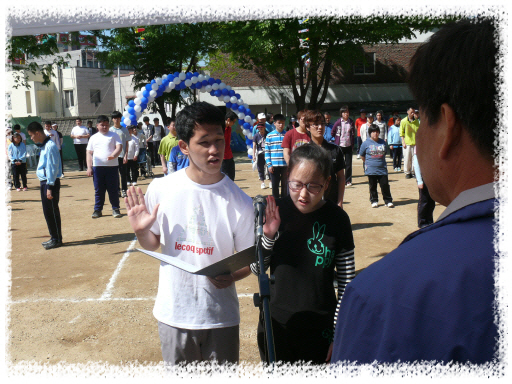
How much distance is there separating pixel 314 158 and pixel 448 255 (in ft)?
6.50

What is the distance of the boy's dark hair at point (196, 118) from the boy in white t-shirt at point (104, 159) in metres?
7.46

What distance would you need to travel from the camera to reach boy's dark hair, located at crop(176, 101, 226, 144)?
2.54 meters

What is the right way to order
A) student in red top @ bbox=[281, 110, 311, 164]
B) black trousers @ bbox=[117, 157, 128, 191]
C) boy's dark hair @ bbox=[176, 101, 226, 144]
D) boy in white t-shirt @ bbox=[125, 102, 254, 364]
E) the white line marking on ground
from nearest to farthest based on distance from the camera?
boy in white t-shirt @ bbox=[125, 102, 254, 364] → boy's dark hair @ bbox=[176, 101, 226, 144] → the white line marking on ground → student in red top @ bbox=[281, 110, 311, 164] → black trousers @ bbox=[117, 157, 128, 191]

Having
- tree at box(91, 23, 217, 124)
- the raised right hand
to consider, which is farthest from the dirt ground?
tree at box(91, 23, 217, 124)

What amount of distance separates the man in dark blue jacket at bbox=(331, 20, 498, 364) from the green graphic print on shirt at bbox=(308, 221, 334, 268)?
5.17 feet

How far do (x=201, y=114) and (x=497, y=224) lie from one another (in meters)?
1.95

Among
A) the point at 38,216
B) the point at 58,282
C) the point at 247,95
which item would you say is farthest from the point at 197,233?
the point at 247,95

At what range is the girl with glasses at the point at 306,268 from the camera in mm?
2441

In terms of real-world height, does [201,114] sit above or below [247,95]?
below

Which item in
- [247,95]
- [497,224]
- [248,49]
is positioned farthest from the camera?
[247,95]

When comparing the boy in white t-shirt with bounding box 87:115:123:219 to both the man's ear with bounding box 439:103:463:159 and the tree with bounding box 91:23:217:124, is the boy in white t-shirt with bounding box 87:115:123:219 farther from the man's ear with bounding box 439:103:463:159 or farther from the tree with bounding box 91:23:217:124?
the tree with bounding box 91:23:217:124

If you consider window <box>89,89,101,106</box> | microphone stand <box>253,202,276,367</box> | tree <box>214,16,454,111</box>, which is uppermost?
window <box>89,89,101,106</box>

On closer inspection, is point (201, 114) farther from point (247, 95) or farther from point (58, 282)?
point (247, 95)

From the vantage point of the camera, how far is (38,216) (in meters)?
10.4
